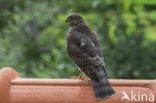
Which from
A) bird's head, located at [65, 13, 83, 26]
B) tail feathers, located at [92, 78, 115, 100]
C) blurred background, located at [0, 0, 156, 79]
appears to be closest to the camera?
tail feathers, located at [92, 78, 115, 100]

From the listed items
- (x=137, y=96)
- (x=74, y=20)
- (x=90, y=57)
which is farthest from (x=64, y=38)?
(x=137, y=96)

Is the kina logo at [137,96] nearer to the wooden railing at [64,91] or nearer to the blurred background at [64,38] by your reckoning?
the wooden railing at [64,91]

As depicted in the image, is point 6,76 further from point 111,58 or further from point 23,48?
point 23,48

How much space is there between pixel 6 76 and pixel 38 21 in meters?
4.83

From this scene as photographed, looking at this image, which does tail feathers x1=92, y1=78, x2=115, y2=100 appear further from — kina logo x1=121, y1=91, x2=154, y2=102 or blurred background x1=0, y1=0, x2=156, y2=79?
blurred background x1=0, y1=0, x2=156, y2=79

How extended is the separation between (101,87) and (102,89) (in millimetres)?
41

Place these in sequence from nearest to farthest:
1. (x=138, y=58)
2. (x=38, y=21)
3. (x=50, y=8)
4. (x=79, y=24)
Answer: (x=79, y=24)
(x=138, y=58)
(x=38, y=21)
(x=50, y=8)

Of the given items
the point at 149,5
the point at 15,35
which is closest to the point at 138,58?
the point at 15,35

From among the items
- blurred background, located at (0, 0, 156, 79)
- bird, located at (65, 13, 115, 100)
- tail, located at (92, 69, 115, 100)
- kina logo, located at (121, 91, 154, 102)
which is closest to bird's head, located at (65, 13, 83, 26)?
bird, located at (65, 13, 115, 100)

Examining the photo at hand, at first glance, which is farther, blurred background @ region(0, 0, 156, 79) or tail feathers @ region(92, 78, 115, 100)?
blurred background @ region(0, 0, 156, 79)

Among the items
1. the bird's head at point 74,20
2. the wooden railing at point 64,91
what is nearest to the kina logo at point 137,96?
the wooden railing at point 64,91

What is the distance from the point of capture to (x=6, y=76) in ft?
8.48

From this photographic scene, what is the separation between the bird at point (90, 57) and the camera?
252 centimetres

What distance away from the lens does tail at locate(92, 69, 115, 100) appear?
245cm
